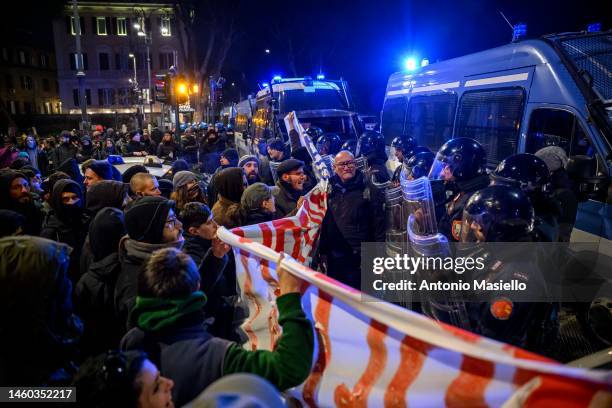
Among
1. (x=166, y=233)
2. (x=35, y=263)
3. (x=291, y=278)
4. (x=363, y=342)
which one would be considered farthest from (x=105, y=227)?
(x=363, y=342)

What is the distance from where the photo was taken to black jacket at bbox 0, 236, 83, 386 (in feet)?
7.13

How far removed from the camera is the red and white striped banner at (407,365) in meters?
1.25

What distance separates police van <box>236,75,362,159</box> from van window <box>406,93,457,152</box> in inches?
76.0

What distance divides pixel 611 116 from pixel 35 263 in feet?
19.1

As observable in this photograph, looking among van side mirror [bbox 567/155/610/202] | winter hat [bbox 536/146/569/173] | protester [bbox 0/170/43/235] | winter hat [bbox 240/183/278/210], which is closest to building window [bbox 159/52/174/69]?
protester [bbox 0/170/43/235]

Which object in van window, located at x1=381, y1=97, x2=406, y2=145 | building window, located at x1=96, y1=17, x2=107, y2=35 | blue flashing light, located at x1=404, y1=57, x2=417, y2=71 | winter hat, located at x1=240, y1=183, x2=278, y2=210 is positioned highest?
building window, located at x1=96, y1=17, x2=107, y2=35

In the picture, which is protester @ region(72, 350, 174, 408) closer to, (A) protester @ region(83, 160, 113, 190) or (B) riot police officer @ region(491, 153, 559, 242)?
(B) riot police officer @ region(491, 153, 559, 242)

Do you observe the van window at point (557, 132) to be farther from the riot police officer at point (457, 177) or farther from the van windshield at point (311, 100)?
the van windshield at point (311, 100)

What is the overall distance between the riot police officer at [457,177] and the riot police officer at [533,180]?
0.23 metres

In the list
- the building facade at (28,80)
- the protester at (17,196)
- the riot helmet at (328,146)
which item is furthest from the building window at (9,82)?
the protester at (17,196)

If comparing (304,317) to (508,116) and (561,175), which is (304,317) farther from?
(508,116)

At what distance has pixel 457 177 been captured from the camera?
4.39 metres

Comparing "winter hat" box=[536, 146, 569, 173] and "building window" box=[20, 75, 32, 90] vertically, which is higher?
"building window" box=[20, 75, 32, 90]

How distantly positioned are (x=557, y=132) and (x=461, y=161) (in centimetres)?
230
